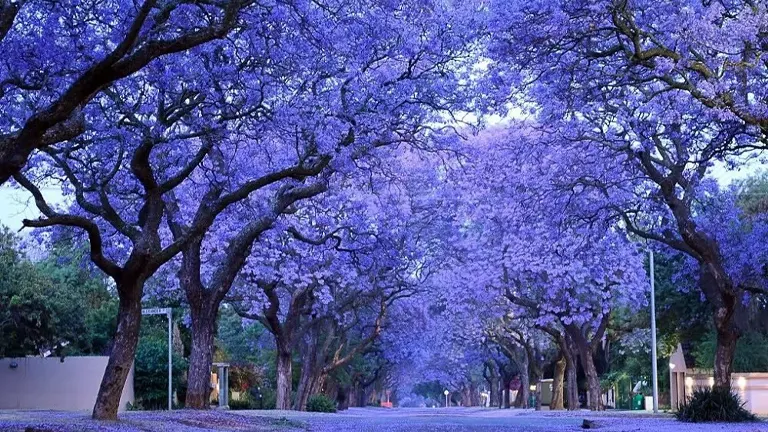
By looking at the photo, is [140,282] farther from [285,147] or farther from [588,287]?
[588,287]

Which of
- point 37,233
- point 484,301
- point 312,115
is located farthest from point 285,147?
point 484,301

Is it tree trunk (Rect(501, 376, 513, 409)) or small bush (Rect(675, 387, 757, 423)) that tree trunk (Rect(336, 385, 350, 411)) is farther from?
small bush (Rect(675, 387, 757, 423))

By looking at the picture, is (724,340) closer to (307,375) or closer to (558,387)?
(307,375)

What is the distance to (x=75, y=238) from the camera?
25.4 meters

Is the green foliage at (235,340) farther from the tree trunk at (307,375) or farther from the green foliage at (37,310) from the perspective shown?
the green foliage at (37,310)

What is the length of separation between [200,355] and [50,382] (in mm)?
16008

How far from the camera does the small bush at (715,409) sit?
896 inches

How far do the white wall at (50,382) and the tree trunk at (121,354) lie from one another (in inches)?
744

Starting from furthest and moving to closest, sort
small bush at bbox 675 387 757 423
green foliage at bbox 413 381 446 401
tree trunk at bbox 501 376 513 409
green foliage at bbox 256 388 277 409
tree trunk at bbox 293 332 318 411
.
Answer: green foliage at bbox 413 381 446 401 → tree trunk at bbox 501 376 513 409 → green foliage at bbox 256 388 277 409 → tree trunk at bbox 293 332 318 411 → small bush at bbox 675 387 757 423

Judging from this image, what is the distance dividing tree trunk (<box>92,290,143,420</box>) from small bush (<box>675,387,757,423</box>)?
12298 millimetres

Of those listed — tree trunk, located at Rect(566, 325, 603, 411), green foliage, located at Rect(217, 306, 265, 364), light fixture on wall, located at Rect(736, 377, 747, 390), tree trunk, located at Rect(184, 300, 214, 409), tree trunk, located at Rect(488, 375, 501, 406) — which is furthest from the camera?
tree trunk, located at Rect(488, 375, 501, 406)

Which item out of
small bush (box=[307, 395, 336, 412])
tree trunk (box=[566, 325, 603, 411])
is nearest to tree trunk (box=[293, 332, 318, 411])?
small bush (box=[307, 395, 336, 412])

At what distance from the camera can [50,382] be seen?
37438mm

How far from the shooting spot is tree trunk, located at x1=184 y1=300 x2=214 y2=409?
925 inches
